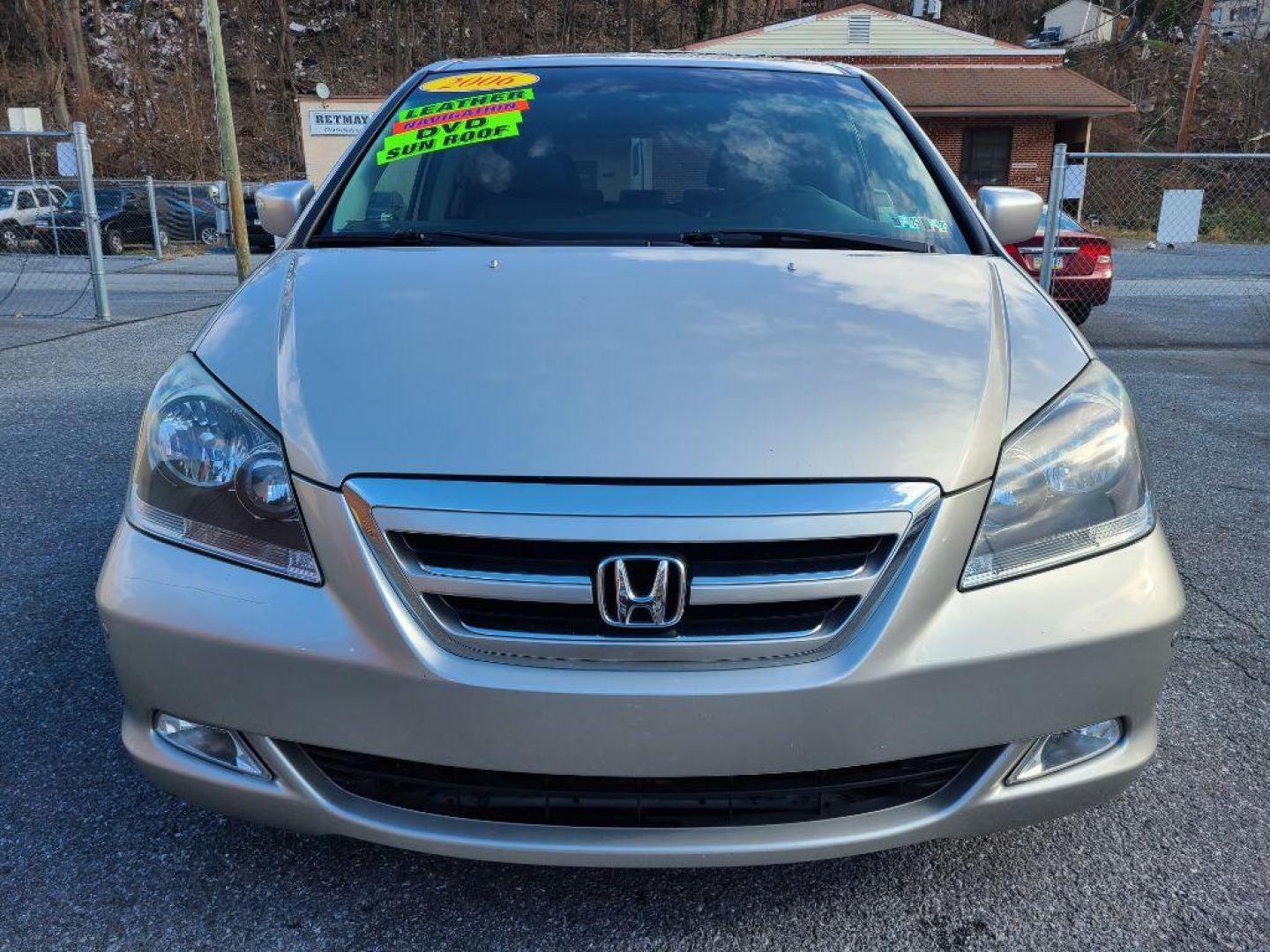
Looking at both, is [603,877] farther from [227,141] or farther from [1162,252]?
[1162,252]

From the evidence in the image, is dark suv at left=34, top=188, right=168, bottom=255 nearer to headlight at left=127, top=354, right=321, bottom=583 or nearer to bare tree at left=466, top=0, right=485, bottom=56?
bare tree at left=466, top=0, right=485, bottom=56

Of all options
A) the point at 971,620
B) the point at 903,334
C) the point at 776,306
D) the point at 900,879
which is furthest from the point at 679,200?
the point at 900,879

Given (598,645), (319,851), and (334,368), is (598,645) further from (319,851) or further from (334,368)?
(319,851)

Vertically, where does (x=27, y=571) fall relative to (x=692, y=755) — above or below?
below

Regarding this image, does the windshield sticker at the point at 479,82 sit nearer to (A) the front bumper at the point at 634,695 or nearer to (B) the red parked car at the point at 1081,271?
(A) the front bumper at the point at 634,695

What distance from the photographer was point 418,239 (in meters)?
2.47

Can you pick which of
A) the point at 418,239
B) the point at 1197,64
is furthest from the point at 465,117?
the point at 1197,64

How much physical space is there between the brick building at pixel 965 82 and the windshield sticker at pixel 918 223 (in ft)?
84.0

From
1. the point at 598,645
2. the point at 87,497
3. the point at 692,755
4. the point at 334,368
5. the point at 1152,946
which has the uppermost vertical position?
the point at 334,368

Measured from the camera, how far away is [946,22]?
157 feet

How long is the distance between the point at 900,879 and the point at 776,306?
1.12 m

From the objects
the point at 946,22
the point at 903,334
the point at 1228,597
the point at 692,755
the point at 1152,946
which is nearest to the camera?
the point at 692,755

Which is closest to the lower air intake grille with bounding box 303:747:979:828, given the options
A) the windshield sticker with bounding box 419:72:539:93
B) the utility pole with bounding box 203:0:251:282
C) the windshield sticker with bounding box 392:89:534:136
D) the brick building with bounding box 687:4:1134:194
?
the windshield sticker with bounding box 392:89:534:136

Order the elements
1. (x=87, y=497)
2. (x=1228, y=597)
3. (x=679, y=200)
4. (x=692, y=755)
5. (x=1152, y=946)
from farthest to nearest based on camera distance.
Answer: (x=87, y=497)
(x=1228, y=597)
(x=679, y=200)
(x=1152, y=946)
(x=692, y=755)
